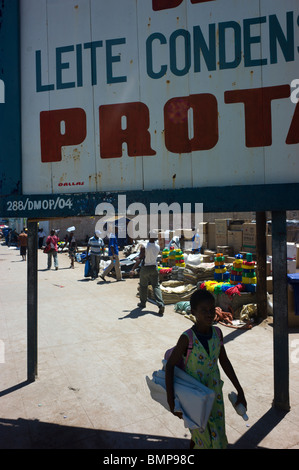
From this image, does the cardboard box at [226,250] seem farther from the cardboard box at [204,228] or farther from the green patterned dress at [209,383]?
the green patterned dress at [209,383]

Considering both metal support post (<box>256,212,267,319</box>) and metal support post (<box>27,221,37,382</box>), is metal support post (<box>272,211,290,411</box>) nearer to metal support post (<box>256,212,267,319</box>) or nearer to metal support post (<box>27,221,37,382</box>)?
metal support post (<box>27,221,37,382</box>)

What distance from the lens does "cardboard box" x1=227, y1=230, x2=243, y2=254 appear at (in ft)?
40.1

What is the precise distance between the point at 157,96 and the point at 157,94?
24mm

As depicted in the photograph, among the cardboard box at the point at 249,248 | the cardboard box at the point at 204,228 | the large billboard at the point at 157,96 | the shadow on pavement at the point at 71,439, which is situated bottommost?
the shadow on pavement at the point at 71,439

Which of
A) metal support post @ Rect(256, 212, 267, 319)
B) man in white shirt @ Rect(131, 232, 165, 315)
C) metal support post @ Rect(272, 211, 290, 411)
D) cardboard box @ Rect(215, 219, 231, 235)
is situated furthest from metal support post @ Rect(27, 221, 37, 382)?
cardboard box @ Rect(215, 219, 231, 235)

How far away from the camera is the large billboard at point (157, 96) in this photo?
12.3 feet

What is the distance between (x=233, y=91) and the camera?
384cm

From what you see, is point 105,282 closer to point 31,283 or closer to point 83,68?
point 31,283

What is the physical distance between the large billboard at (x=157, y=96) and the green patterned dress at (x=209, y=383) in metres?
1.76

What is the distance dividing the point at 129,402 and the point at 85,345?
213 cm

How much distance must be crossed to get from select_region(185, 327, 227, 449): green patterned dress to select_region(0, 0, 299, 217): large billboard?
5.78ft

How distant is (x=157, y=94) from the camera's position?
404cm

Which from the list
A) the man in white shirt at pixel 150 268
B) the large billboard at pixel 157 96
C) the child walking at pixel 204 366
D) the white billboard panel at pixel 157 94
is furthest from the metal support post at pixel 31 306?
the man in white shirt at pixel 150 268

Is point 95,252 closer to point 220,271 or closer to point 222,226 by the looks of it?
point 222,226
